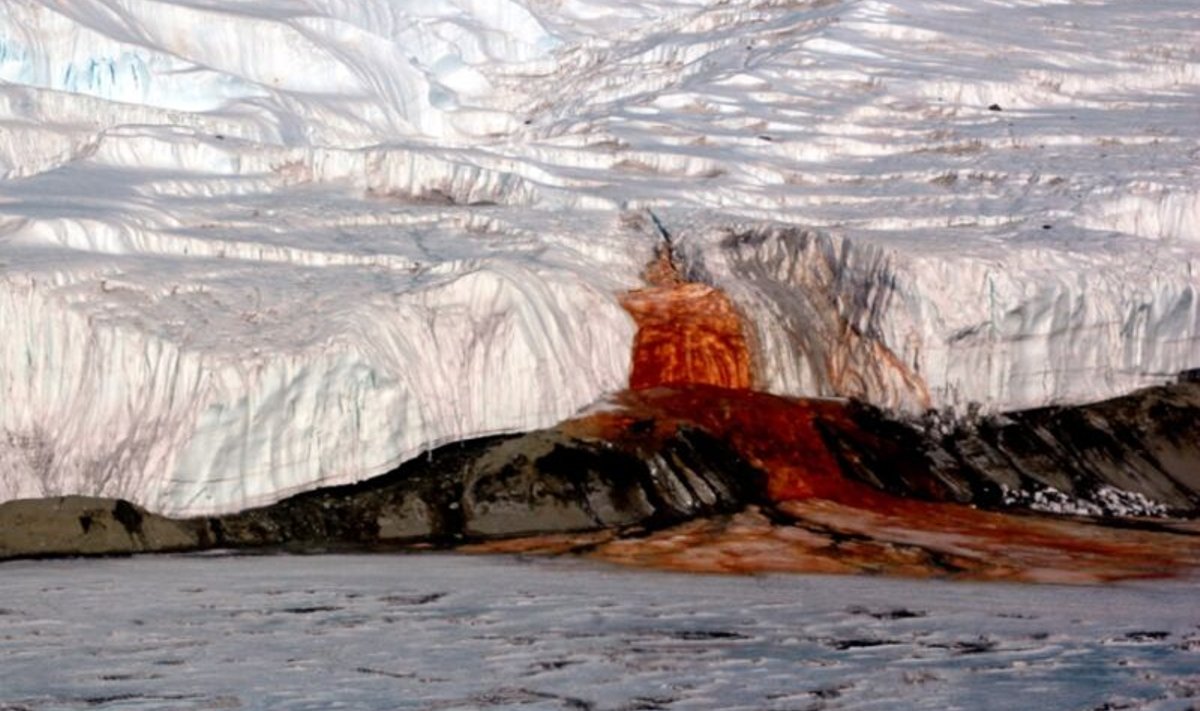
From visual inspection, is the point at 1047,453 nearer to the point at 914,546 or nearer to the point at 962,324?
the point at 962,324

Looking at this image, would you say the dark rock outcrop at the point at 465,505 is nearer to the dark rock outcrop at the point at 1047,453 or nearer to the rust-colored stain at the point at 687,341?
the rust-colored stain at the point at 687,341

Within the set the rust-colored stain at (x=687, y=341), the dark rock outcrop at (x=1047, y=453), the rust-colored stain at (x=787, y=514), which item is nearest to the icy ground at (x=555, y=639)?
Answer: the rust-colored stain at (x=787, y=514)

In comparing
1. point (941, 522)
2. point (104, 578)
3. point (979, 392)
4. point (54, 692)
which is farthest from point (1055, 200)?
point (54, 692)

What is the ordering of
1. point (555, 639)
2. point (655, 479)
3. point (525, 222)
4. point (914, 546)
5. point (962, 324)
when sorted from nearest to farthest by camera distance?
1. point (555, 639)
2. point (914, 546)
3. point (655, 479)
4. point (962, 324)
5. point (525, 222)

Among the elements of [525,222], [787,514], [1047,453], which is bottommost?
[787,514]

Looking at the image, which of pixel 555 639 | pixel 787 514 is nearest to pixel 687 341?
pixel 787 514

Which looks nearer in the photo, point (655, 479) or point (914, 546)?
point (914, 546)

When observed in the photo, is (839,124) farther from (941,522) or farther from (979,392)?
(941,522)
